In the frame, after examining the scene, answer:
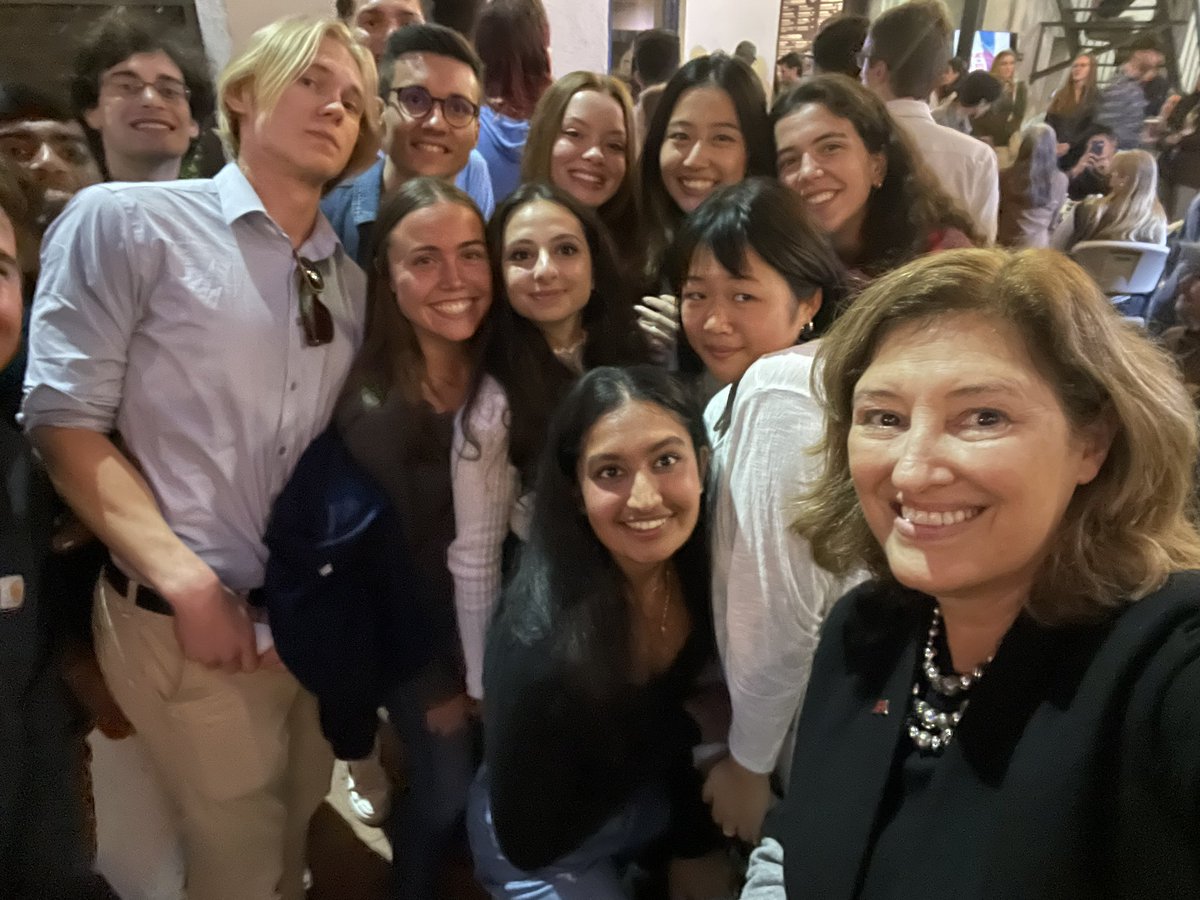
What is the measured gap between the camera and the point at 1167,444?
869 mm

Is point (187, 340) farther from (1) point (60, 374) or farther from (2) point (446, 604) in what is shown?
(2) point (446, 604)

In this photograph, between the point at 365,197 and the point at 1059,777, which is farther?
the point at 365,197

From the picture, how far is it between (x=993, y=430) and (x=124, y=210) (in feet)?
5.19

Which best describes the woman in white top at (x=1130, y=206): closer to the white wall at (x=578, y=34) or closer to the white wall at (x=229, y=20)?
the white wall at (x=578, y=34)

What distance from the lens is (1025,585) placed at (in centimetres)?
93

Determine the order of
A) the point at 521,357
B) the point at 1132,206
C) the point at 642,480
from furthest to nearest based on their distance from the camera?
the point at 1132,206, the point at 521,357, the point at 642,480

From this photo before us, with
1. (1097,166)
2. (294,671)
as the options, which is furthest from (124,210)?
(1097,166)

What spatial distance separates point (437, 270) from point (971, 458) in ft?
4.23

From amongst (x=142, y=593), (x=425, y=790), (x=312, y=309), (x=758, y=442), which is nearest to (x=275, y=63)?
(x=312, y=309)

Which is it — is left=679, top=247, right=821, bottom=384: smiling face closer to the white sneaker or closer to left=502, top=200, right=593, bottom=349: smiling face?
left=502, top=200, right=593, bottom=349: smiling face

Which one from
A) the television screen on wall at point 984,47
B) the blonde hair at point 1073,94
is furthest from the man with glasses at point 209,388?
the blonde hair at point 1073,94

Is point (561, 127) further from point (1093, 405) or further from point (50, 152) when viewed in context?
point (1093, 405)

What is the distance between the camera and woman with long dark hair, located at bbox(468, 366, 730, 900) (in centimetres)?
147

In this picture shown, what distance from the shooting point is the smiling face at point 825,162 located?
202 cm
